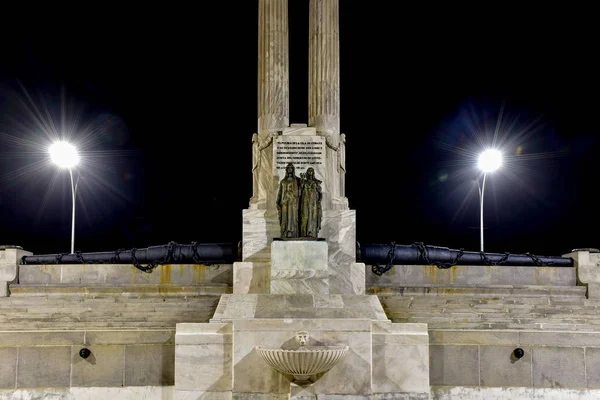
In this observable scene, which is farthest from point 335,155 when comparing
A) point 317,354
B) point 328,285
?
point 317,354

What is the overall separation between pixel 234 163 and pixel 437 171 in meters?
10.4

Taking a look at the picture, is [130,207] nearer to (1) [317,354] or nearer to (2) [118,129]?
(2) [118,129]

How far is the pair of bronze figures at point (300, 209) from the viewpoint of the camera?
18.7 meters

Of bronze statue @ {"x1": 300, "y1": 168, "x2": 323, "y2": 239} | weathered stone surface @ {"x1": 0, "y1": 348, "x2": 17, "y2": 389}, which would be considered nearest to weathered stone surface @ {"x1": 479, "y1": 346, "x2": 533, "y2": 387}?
bronze statue @ {"x1": 300, "y1": 168, "x2": 323, "y2": 239}

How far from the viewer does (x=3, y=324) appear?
57.7ft

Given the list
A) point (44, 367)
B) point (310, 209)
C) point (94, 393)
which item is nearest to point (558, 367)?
A: point (310, 209)

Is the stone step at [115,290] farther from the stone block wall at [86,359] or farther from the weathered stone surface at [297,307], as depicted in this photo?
the stone block wall at [86,359]

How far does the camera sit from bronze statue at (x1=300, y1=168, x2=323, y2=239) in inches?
737

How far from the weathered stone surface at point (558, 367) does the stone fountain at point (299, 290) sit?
280 centimetres

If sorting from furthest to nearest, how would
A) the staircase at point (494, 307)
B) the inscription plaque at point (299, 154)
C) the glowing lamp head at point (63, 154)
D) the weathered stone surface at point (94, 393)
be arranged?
the glowing lamp head at point (63, 154), the inscription plaque at point (299, 154), the staircase at point (494, 307), the weathered stone surface at point (94, 393)

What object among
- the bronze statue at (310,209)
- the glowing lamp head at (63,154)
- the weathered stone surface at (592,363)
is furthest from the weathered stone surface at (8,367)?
the glowing lamp head at (63,154)

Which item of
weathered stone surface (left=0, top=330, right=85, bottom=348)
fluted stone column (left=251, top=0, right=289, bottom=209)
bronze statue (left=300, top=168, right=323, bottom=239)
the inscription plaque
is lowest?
weathered stone surface (left=0, top=330, right=85, bottom=348)

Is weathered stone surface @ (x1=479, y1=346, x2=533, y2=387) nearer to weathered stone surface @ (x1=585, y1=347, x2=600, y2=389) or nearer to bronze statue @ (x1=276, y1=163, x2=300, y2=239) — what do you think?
weathered stone surface @ (x1=585, y1=347, x2=600, y2=389)

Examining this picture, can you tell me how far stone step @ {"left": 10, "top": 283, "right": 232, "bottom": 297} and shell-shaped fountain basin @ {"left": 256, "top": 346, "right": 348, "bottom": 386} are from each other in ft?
18.5
